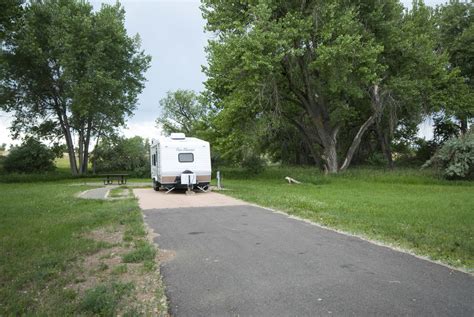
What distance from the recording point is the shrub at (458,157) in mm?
20781

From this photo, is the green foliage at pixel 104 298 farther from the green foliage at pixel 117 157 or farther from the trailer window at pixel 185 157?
the green foliage at pixel 117 157

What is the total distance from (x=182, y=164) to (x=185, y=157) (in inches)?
16.1

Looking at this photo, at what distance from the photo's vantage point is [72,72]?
30656 millimetres

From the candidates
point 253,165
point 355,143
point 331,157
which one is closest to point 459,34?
point 355,143

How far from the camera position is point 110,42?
3172 centimetres

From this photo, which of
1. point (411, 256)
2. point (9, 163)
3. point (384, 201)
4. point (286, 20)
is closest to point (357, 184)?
point (384, 201)

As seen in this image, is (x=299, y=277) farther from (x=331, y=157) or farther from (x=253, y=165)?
(x=253, y=165)

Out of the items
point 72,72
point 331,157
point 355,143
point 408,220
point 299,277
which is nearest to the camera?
point 299,277

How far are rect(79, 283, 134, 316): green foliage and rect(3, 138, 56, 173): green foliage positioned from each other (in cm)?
3488

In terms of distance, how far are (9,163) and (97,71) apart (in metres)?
13.2

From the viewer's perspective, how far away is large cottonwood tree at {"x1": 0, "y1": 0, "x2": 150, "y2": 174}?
3039cm

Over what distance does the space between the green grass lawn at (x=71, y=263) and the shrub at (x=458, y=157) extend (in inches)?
730

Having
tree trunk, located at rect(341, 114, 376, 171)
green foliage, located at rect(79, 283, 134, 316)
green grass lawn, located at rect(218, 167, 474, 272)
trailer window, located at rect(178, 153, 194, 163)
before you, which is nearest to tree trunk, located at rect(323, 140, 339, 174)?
tree trunk, located at rect(341, 114, 376, 171)

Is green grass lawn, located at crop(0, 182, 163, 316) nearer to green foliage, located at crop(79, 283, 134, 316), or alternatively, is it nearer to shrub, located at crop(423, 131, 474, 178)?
green foliage, located at crop(79, 283, 134, 316)
